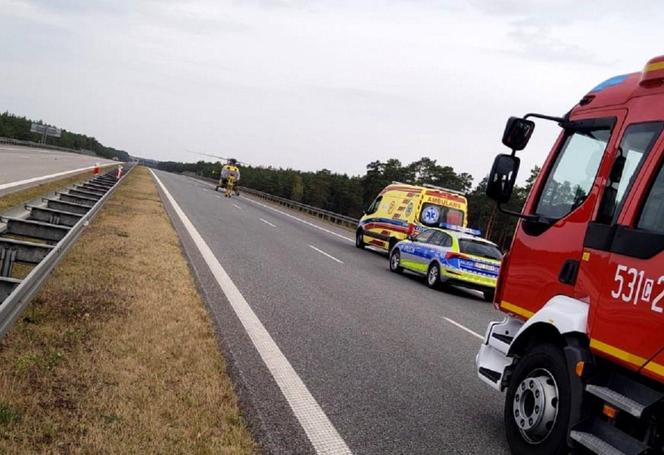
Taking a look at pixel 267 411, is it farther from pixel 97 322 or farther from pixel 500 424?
pixel 97 322

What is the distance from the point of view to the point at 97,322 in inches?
238

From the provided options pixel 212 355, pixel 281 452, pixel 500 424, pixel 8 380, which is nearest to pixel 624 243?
pixel 500 424

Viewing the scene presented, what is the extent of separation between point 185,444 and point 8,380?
1.49m

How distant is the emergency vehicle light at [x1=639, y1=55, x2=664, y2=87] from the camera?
154 inches

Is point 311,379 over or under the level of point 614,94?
under

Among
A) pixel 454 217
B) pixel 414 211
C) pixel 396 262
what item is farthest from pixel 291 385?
pixel 454 217

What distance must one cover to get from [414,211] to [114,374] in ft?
47.3

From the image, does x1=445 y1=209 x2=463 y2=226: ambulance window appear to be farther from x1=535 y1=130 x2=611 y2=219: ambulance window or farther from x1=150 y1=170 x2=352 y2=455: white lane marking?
x1=535 y1=130 x2=611 y2=219: ambulance window

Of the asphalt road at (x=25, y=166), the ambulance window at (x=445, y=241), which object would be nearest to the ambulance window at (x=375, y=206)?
the ambulance window at (x=445, y=241)

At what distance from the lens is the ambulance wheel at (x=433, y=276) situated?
13795 millimetres

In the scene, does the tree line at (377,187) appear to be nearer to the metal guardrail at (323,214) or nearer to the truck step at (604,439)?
the metal guardrail at (323,214)

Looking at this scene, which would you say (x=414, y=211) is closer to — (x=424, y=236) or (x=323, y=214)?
(x=424, y=236)

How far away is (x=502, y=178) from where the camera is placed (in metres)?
4.82

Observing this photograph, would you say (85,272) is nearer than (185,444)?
No
